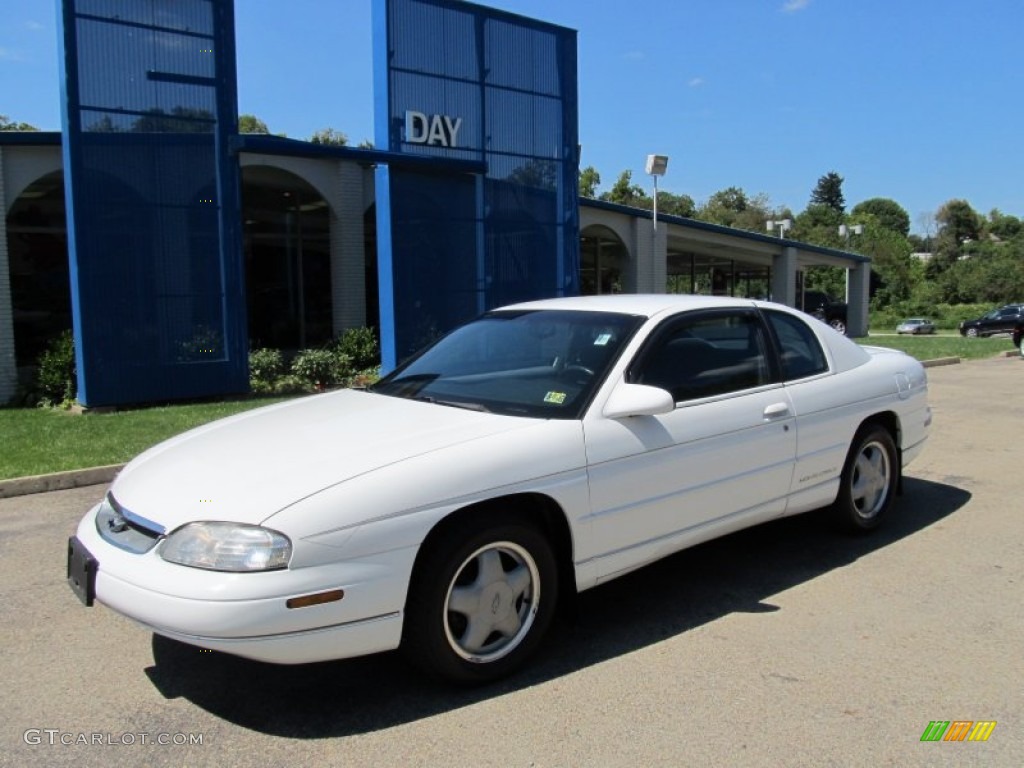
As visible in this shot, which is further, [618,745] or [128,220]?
[128,220]

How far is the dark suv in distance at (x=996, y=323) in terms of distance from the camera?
39.7 meters

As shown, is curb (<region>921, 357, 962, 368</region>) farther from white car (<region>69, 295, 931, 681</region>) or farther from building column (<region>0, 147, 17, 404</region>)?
building column (<region>0, 147, 17, 404</region>)

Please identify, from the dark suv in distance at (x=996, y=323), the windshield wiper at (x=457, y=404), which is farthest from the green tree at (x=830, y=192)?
the windshield wiper at (x=457, y=404)

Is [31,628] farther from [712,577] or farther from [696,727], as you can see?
[712,577]

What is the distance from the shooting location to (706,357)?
14.4 ft

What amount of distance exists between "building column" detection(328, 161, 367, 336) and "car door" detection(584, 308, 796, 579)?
13463 mm

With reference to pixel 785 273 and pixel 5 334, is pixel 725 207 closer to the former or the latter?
pixel 785 273

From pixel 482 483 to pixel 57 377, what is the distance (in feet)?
35.5

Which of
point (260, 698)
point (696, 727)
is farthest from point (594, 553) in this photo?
point (260, 698)

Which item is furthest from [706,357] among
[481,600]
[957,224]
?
[957,224]

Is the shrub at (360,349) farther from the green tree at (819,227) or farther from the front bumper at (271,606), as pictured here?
the green tree at (819,227)

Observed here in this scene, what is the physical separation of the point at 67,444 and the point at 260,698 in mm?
6284

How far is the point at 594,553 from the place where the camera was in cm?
363

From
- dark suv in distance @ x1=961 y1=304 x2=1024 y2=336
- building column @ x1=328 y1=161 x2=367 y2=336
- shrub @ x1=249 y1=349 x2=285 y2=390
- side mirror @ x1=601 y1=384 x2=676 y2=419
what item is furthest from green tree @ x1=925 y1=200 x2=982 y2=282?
side mirror @ x1=601 y1=384 x2=676 y2=419
